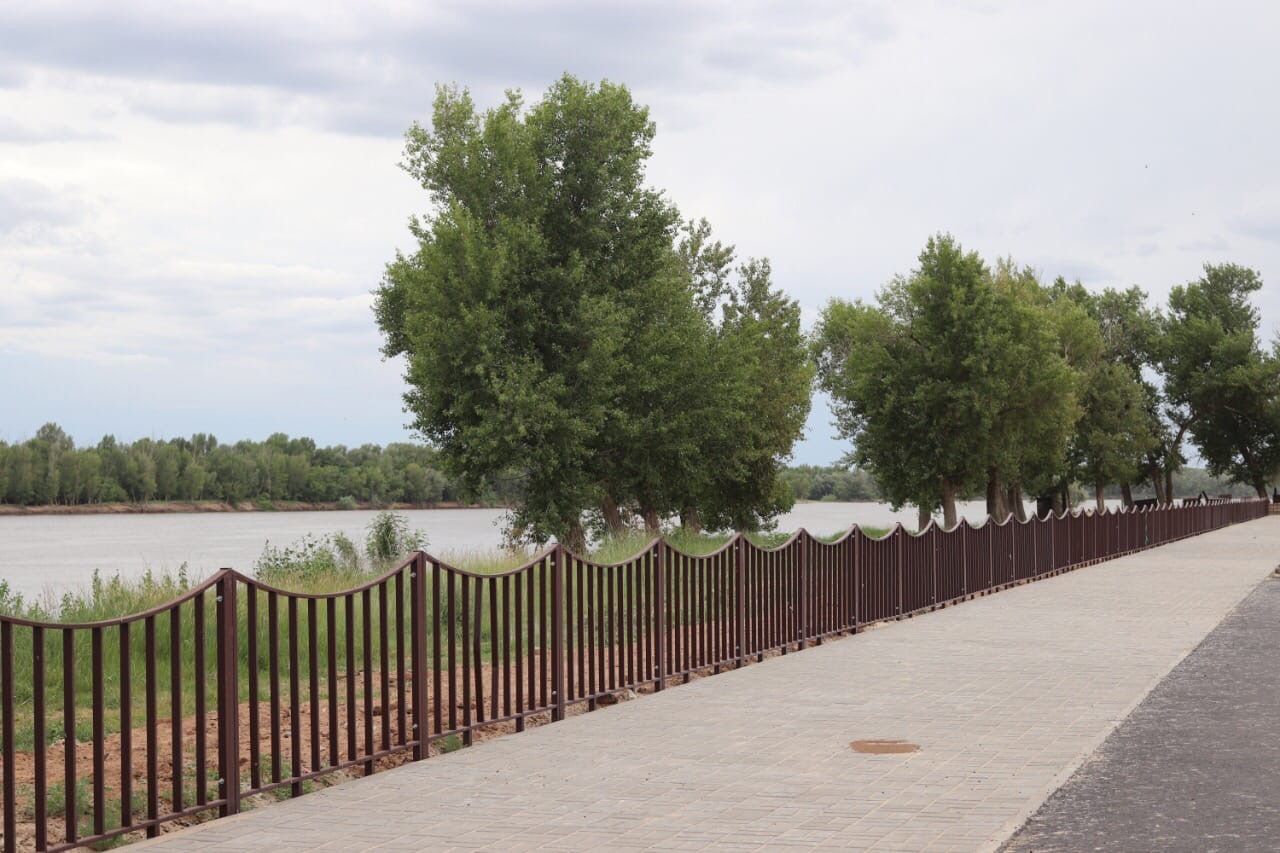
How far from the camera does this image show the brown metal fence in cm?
711

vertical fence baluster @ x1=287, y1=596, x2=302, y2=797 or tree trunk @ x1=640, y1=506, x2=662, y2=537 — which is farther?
tree trunk @ x1=640, y1=506, x2=662, y2=537

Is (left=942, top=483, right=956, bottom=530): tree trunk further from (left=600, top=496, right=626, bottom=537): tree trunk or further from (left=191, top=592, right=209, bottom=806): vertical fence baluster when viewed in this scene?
(left=191, top=592, right=209, bottom=806): vertical fence baluster

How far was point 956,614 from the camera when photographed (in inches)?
750

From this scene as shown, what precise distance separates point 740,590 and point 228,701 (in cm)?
696

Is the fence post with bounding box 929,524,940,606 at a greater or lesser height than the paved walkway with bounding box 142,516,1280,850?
greater

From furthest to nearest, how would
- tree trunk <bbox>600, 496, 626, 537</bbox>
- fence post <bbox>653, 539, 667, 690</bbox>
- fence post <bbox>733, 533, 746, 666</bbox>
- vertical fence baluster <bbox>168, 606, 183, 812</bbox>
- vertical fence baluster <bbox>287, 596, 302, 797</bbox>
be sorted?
tree trunk <bbox>600, 496, 626, 537</bbox> → fence post <bbox>733, 533, 746, 666</bbox> → fence post <bbox>653, 539, 667, 690</bbox> → vertical fence baluster <bbox>287, 596, 302, 797</bbox> → vertical fence baluster <bbox>168, 606, 183, 812</bbox>

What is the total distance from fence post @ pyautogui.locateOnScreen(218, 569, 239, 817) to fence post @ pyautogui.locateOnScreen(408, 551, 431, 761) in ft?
5.17

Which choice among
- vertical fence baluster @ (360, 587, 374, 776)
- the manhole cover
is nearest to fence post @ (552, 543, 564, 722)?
vertical fence baluster @ (360, 587, 374, 776)

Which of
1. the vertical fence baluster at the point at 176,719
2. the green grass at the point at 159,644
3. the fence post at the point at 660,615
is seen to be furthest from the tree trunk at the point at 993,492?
the vertical fence baluster at the point at 176,719

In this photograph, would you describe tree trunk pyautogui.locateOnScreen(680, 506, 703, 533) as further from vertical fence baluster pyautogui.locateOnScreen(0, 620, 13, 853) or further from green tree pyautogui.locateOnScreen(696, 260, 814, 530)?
vertical fence baluster pyautogui.locateOnScreen(0, 620, 13, 853)

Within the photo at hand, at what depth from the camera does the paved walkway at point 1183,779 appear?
686 cm

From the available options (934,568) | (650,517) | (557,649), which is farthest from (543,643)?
(650,517)

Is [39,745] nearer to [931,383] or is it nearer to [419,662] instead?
[419,662]

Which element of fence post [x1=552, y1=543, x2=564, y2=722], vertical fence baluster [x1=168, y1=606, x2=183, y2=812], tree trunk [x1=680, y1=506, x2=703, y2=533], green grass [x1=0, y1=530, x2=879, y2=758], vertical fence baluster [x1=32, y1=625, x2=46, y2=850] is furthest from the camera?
tree trunk [x1=680, y1=506, x2=703, y2=533]
